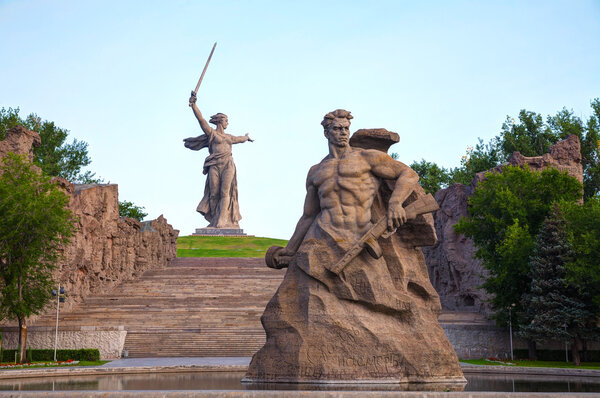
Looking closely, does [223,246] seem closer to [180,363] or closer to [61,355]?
[61,355]

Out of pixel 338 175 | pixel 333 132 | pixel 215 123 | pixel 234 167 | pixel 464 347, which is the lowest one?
pixel 464 347

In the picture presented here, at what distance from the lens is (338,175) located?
11.0 m

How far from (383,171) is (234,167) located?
140ft

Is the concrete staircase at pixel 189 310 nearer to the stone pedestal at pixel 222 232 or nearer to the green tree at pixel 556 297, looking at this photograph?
the green tree at pixel 556 297

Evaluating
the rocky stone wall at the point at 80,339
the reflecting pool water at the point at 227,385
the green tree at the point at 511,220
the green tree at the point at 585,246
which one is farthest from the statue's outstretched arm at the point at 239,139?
the reflecting pool water at the point at 227,385

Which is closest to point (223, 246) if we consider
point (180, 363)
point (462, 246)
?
point (462, 246)

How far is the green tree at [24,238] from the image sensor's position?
22.6 metres

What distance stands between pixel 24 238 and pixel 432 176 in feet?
142

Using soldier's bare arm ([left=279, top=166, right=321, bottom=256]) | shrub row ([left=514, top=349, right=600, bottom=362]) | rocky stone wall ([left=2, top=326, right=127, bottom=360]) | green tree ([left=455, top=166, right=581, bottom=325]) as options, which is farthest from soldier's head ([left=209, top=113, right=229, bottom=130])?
soldier's bare arm ([left=279, top=166, right=321, bottom=256])

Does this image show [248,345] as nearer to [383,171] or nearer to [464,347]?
[464,347]

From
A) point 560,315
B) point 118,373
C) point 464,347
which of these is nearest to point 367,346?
point 118,373

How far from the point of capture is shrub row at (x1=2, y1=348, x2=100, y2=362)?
22.3 m

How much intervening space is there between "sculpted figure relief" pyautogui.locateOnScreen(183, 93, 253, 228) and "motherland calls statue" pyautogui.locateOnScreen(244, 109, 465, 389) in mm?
41436

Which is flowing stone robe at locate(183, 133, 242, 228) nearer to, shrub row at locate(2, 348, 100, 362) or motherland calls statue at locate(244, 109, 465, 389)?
shrub row at locate(2, 348, 100, 362)
